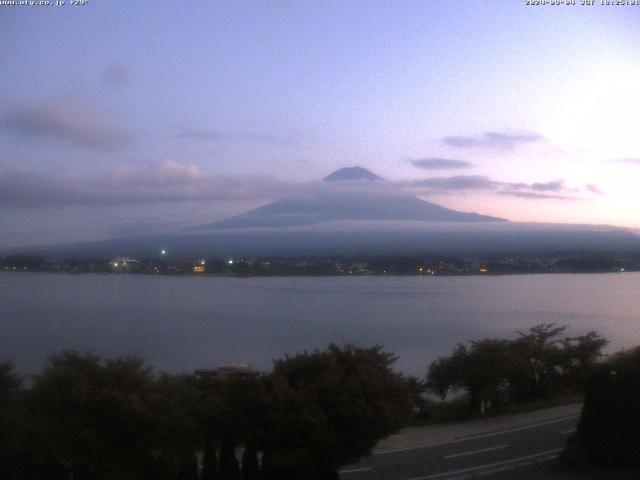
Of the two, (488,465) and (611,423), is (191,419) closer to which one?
(488,465)

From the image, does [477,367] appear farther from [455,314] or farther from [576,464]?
[455,314]

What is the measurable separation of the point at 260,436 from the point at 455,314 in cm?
2552

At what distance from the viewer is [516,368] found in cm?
1524

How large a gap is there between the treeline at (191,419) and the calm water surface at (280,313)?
25.7ft

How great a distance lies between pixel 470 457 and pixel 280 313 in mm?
20985

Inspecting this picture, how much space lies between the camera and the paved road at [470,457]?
31.4 feet

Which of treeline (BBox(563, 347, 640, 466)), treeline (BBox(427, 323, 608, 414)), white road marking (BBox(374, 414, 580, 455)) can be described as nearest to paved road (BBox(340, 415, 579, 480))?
white road marking (BBox(374, 414, 580, 455))

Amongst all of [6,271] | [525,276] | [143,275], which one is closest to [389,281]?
[525,276]

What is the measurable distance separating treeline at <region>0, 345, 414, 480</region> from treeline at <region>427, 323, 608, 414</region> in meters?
6.56

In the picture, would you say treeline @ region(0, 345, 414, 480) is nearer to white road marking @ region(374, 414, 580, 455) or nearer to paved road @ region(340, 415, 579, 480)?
paved road @ region(340, 415, 579, 480)

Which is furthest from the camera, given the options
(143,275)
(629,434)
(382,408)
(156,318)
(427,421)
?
(143,275)

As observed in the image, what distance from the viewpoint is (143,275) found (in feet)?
131

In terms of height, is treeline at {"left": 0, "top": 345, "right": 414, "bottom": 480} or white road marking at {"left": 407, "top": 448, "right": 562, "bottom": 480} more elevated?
treeline at {"left": 0, "top": 345, "right": 414, "bottom": 480}

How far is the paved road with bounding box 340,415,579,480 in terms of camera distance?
9.58m
